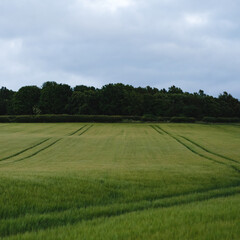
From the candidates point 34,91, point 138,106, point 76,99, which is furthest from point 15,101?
point 138,106

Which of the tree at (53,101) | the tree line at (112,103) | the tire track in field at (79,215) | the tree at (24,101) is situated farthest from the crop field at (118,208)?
the tree at (24,101)

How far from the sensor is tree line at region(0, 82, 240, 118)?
11631 cm

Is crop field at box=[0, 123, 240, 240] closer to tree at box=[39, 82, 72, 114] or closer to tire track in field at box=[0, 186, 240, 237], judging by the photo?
tire track in field at box=[0, 186, 240, 237]

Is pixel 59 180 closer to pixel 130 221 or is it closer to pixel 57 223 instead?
pixel 57 223

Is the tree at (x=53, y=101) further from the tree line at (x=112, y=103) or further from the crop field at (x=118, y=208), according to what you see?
the crop field at (x=118, y=208)

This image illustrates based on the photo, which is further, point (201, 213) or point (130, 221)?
point (201, 213)

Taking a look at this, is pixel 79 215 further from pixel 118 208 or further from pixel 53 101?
pixel 53 101

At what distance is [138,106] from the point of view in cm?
11756

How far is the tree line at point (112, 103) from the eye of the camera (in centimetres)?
11631

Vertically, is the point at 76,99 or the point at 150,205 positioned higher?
the point at 76,99

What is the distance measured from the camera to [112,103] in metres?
116

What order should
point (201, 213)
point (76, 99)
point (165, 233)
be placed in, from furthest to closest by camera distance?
point (76, 99), point (201, 213), point (165, 233)

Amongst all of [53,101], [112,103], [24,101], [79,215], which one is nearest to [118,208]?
[79,215]

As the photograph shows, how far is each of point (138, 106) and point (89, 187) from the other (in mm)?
107703
